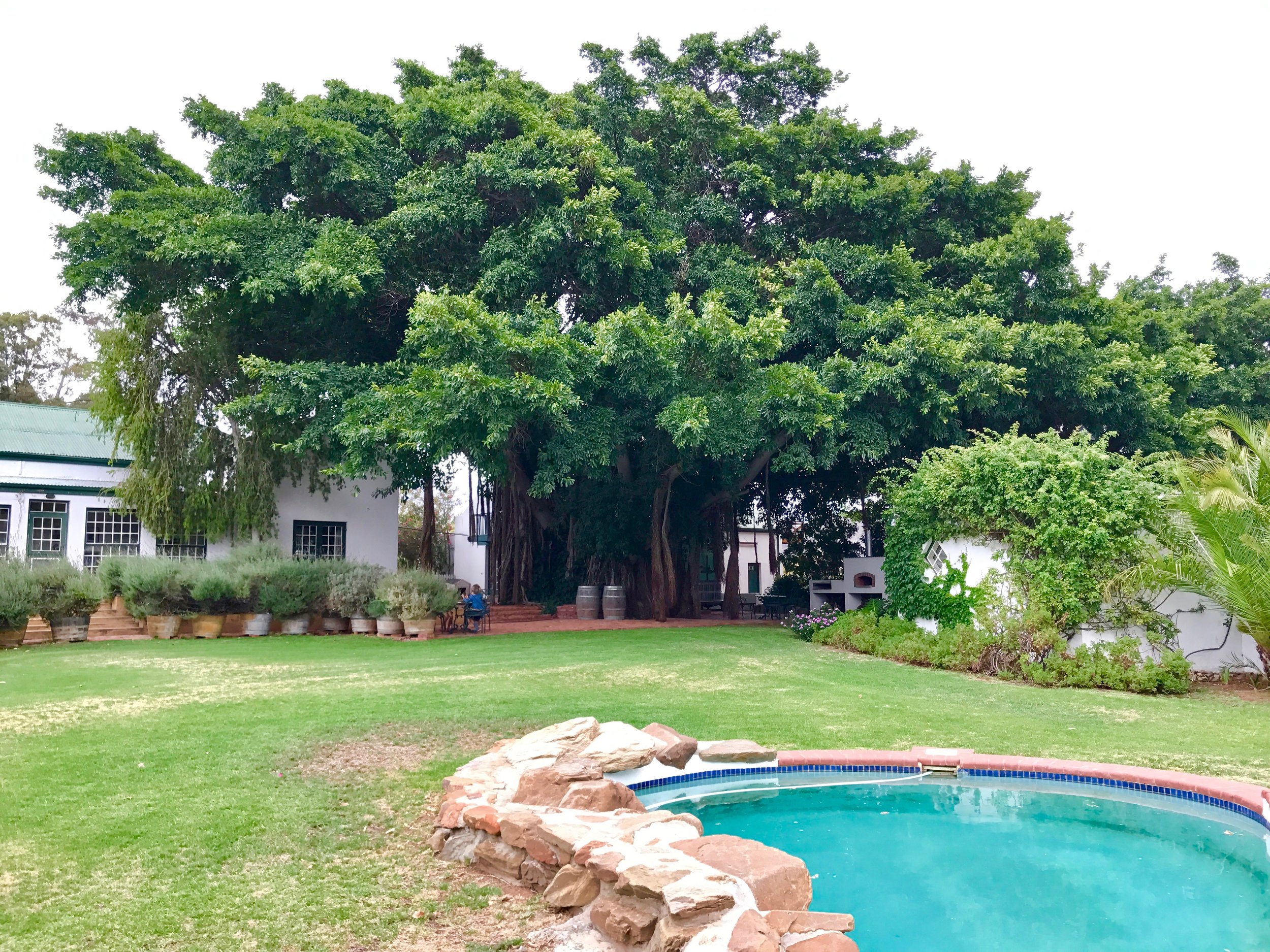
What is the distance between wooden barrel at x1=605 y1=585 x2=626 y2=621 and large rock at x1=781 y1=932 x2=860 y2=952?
17.1 m

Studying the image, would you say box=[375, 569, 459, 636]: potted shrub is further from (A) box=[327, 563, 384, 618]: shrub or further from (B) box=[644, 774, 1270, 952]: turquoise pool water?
(B) box=[644, 774, 1270, 952]: turquoise pool water

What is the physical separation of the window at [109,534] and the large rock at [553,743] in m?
16.7

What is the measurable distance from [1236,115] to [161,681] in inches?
663

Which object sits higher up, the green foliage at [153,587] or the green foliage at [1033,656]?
the green foliage at [153,587]

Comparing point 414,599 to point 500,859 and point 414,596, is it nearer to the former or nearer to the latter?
point 414,596

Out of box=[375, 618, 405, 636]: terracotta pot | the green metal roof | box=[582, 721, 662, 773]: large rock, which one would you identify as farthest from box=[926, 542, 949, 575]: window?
the green metal roof

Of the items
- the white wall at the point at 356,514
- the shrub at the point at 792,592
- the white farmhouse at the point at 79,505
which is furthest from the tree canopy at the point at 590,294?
the shrub at the point at 792,592

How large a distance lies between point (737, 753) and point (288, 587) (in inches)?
504

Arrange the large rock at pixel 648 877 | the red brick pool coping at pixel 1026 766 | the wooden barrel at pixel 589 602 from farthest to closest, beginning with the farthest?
the wooden barrel at pixel 589 602, the red brick pool coping at pixel 1026 766, the large rock at pixel 648 877

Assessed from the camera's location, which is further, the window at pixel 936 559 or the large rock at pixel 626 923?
the window at pixel 936 559

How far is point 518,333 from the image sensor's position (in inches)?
580

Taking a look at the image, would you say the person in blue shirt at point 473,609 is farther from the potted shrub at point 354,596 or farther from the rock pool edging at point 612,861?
the rock pool edging at point 612,861

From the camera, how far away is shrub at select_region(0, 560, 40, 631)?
51.0 ft

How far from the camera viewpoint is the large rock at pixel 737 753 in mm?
7016
